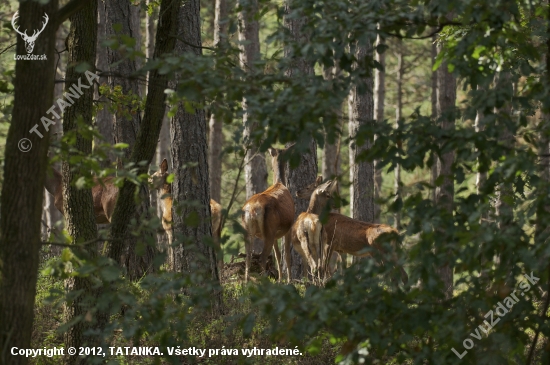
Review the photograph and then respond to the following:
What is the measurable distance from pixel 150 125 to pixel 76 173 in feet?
3.01

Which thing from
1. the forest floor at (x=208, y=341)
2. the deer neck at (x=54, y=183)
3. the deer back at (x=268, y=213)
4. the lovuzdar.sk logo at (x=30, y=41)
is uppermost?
the lovuzdar.sk logo at (x=30, y=41)

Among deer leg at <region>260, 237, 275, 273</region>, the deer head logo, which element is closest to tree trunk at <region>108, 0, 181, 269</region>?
the deer head logo

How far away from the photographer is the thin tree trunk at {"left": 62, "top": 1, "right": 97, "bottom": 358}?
25.6 ft

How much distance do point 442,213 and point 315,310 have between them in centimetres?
Result: 115

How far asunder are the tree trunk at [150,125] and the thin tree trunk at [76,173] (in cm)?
37

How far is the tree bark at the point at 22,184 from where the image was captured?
531 centimetres

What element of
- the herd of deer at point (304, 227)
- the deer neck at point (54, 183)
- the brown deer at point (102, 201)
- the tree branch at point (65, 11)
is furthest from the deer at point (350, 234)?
the tree branch at point (65, 11)

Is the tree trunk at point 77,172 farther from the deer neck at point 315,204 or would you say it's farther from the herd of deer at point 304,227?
the deer neck at point 315,204

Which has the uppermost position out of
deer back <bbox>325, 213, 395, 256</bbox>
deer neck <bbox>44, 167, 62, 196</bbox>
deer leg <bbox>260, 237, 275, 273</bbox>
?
deer neck <bbox>44, 167, 62, 196</bbox>

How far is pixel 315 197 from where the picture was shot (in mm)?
13305

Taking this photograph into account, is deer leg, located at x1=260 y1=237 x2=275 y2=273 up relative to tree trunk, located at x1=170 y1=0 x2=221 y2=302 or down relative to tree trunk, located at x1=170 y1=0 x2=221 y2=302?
down

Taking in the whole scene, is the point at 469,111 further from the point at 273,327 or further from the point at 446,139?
the point at 273,327

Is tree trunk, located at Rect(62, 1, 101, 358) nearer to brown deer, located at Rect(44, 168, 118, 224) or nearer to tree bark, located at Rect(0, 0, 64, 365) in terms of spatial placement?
tree bark, located at Rect(0, 0, 64, 365)

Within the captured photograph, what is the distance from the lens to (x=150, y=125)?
7.86 metres
